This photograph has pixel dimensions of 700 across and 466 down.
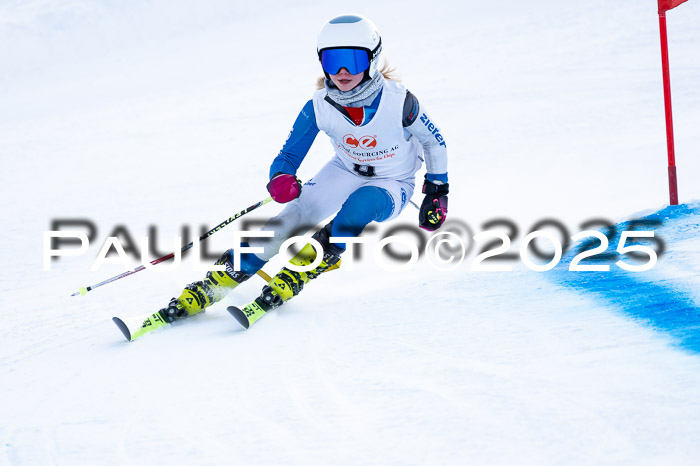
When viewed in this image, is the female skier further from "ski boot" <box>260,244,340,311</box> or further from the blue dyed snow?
the blue dyed snow

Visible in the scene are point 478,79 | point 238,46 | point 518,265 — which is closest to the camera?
point 518,265

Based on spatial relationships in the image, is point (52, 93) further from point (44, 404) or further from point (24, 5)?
point (44, 404)

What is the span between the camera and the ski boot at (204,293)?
128 inches

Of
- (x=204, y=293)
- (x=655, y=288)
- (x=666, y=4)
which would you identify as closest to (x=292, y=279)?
(x=204, y=293)

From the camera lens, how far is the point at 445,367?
2498 mm

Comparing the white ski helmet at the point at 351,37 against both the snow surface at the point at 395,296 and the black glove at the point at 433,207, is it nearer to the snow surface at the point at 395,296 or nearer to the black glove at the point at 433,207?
the black glove at the point at 433,207

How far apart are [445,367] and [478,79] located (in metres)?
6.25

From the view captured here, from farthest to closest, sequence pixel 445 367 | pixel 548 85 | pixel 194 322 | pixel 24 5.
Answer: pixel 24 5 → pixel 548 85 → pixel 194 322 → pixel 445 367

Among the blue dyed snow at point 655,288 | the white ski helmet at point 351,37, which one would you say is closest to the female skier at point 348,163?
the white ski helmet at point 351,37

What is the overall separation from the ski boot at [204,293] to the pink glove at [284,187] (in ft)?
1.09

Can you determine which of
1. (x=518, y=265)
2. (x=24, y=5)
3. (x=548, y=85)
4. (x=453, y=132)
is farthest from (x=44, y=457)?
(x=24, y=5)

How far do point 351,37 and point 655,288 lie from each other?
154 cm

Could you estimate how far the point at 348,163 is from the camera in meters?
3.58

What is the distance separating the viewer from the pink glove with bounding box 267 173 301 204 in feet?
10.9
